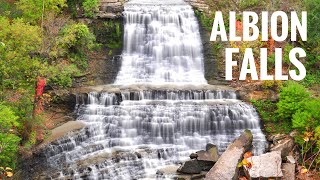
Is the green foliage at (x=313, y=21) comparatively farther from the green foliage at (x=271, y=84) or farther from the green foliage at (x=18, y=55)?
the green foliage at (x=18, y=55)

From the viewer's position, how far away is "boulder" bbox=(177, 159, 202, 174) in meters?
16.3

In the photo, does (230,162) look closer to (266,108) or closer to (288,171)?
(288,171)

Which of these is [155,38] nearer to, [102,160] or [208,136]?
[208,136]

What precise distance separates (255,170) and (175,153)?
16.7 ft

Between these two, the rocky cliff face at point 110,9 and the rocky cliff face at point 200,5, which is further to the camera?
the rocky cliff face at point 200,5

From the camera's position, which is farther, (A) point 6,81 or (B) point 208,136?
(B) point 208,136

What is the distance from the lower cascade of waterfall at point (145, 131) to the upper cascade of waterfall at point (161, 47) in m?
4.15

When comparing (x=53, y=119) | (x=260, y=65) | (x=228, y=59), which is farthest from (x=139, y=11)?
(x=53, y=119)

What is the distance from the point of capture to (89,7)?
96.3 feet

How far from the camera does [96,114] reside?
69.5 ft

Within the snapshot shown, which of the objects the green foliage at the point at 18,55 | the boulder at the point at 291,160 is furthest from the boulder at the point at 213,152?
the green foliage at the point at 18,55

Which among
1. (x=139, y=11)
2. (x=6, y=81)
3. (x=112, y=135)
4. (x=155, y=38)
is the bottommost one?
(x=112, y=135)

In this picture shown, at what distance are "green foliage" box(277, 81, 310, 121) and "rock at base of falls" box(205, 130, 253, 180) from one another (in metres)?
4.25

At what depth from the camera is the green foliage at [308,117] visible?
18.5m
